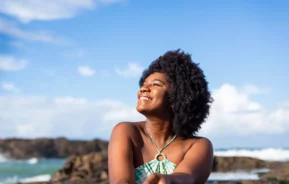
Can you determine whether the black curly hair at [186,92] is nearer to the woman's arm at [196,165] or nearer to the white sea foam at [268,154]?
the woman's arm at [196,165]

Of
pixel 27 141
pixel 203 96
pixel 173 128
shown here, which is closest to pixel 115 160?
pixel 173 128

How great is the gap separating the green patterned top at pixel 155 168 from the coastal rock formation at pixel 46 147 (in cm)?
4068

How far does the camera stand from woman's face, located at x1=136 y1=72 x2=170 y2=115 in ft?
10.3

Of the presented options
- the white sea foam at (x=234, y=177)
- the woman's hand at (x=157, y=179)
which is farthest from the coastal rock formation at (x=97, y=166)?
the woman's hand at (x=157, y=179)

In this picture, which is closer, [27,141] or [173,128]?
[173,128]

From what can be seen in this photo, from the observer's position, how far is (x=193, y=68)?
128 inches

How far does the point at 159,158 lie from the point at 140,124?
251mm

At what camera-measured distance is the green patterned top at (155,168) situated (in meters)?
3.19

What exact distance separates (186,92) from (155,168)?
481 mm

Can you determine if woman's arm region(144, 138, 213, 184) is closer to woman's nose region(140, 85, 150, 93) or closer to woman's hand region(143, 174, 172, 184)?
woman's hand region(143, 174, 172, 184)

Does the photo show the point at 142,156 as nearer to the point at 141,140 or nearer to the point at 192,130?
the point at 141,140

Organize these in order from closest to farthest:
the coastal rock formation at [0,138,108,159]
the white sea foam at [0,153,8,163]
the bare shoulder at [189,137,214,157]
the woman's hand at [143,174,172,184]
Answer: the woman's hand at [143,174,172,184]
the bare shoulder at [189,137,214,157]
the white sea foam at [0,153,8,163]
the coastal rock formation at [0,138,108,159]

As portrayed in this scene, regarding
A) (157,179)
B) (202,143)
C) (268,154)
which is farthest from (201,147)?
(268,154)

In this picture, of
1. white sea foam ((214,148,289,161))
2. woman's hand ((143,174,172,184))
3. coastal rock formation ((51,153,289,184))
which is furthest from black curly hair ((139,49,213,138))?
white sea foam ((214,148,289,161))
